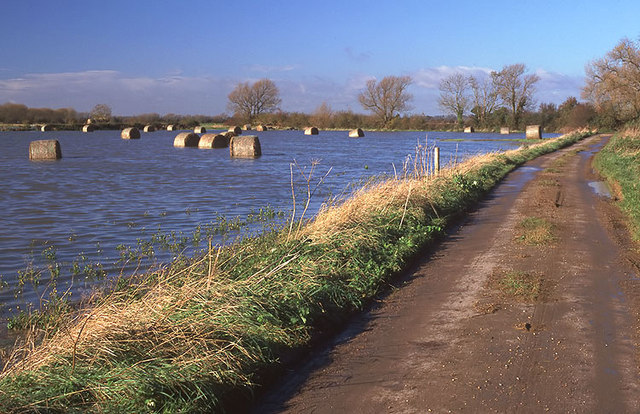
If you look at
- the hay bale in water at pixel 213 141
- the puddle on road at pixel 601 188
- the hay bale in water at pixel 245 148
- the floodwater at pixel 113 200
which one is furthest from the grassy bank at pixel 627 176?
the hay bale in water at pixel 213 141

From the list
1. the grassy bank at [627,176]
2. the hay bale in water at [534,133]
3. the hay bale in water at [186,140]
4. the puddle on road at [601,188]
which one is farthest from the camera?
the hay bale in water at [534,133]

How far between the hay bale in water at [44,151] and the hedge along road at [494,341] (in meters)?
32.0

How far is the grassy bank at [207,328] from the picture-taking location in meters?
4.33

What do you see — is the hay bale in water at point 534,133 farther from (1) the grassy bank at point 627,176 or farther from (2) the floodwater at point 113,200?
(2) the floodwater at point 113,200

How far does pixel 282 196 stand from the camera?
20.5m

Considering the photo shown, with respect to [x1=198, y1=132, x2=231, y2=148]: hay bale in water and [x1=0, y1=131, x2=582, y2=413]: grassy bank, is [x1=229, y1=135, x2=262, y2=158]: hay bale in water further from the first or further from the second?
[x1=0, y1=131, x2=582, y2=413]: grassy bank

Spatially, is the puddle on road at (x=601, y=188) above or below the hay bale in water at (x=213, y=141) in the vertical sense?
below

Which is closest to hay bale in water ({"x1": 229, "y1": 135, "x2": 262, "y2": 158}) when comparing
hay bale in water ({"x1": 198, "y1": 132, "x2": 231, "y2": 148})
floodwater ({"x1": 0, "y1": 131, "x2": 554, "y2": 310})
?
floodwater ({"x1": 0, "y1": 131, "x2": 554, "y2": 310})

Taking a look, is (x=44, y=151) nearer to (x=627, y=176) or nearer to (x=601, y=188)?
(x=601, y=188)

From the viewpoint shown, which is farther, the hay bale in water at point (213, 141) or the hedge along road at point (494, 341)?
the hay bale in water at point (213, 141)

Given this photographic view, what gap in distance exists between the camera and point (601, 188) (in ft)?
63.8

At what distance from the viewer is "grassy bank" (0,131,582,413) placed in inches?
170

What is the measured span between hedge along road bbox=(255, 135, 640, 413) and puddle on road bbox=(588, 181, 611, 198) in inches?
321

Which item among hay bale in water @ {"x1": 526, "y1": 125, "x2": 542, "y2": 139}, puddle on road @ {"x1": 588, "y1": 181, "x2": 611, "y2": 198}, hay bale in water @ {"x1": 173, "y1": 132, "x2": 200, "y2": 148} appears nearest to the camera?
puddle on road @ {"x1": 588, "y1": 181, "x2": 611, "y2": 198}
